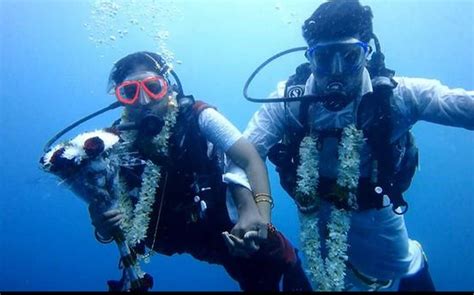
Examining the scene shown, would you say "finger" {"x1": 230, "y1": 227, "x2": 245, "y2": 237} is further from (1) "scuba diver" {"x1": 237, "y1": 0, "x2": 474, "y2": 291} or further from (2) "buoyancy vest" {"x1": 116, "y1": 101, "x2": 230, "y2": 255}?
(2) "buoyancy vest" {"x1": 116, "y1": 101, "x2": 230, "y2": 255}

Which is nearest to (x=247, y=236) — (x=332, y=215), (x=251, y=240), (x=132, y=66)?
(x=251, y=240)

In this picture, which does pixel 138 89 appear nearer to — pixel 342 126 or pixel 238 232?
pixel 238 232

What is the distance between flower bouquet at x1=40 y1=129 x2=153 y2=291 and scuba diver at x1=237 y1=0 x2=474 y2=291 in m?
1.45

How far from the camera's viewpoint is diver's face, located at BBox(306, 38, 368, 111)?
3861mm

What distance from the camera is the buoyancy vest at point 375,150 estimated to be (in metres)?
3.99

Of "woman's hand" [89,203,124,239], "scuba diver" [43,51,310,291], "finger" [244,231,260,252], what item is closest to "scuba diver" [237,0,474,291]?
"scuba diver" [43,51,310,291]

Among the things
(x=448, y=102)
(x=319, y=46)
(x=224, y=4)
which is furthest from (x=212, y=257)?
(x=224, y=4)

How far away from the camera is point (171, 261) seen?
119 feet

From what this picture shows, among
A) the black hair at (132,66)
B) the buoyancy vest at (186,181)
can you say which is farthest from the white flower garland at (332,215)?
the black hair at (132,66)

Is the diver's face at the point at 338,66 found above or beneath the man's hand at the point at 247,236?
above

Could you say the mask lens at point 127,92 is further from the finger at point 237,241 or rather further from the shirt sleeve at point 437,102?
the shirt sleeve at point 437,102

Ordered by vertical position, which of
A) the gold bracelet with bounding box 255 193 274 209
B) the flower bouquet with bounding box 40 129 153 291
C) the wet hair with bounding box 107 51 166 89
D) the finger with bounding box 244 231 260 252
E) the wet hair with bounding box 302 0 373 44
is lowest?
the finger with bounding box 244 231 260 252

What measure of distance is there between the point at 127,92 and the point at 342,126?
2.33 meters

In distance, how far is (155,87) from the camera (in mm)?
4562
